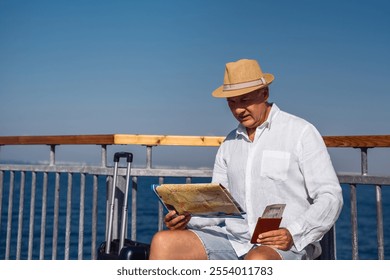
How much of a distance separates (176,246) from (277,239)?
1.46 ft

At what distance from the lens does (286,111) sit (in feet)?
7.51

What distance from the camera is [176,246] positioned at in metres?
2.23

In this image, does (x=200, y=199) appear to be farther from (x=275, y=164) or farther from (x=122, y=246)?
(x=122, y=246)

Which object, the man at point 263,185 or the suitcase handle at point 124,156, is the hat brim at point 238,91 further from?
the suitcase handle at point 124,156

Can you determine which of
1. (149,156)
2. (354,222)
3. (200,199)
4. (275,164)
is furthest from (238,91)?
(149,156)

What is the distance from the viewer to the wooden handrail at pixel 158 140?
2.53 m

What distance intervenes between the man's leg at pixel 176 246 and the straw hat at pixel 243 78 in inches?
23.0

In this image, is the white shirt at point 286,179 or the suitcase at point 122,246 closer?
the white shirt at point 286,179

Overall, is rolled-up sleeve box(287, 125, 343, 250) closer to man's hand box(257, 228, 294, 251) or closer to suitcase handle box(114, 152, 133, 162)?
man's hand box(257, 228, 294, 251)

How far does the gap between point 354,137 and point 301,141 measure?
56cm

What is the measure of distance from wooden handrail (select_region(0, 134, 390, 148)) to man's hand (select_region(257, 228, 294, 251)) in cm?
75

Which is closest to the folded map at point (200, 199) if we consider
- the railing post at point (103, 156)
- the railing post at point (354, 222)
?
the railing post at point (354, 222)
